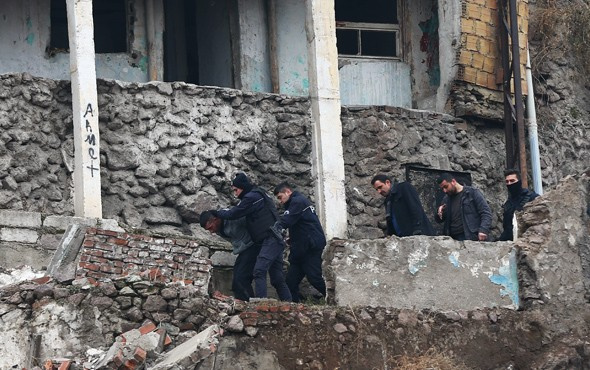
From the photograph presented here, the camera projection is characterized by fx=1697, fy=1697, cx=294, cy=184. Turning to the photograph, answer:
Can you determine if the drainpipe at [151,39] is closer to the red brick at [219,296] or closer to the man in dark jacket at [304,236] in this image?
the man in dark jacket at [304,236]

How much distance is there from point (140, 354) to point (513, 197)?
16.3 ft

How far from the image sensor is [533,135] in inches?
830

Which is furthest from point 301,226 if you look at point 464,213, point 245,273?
point 464,213

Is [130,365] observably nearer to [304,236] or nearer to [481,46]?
[304,236]

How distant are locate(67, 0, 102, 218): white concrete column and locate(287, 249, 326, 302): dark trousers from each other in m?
2.14

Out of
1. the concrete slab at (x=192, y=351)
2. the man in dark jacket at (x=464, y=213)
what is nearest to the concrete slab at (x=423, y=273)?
the man in dark jacket at (x=464, y=213)

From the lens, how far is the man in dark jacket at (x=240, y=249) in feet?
57.7

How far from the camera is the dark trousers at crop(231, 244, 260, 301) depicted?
17572 mm

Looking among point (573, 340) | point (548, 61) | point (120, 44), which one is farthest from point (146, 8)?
point (573, 340)

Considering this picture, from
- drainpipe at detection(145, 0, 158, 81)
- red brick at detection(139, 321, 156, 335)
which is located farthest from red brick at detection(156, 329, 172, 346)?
drainpipe at detection(145, 0, 158, 81)

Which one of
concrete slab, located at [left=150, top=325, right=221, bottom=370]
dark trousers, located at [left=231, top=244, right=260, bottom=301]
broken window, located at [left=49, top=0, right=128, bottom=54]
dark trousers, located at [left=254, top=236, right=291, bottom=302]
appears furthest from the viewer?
broken window, located at [left=49, top=0, right=128, bottom=54]

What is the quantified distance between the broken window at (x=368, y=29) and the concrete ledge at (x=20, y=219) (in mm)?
5684

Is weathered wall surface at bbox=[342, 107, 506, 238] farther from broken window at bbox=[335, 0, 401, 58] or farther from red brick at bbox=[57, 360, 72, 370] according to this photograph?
red brick at bbox=[57, 360, 72, 370]

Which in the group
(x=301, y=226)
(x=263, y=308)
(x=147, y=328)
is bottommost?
(x=147, y=328)
